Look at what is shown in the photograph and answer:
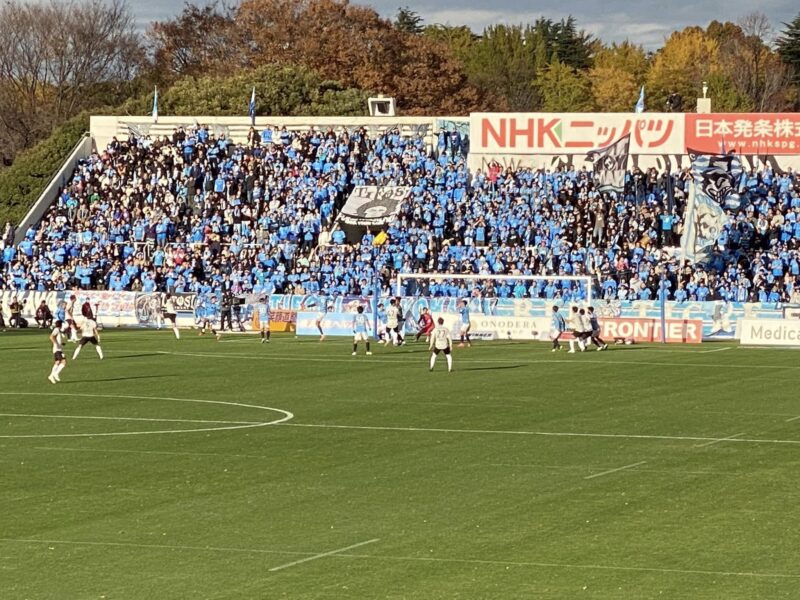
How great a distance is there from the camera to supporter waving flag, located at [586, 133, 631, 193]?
68750 mm

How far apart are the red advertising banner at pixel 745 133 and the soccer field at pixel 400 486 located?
3066cm

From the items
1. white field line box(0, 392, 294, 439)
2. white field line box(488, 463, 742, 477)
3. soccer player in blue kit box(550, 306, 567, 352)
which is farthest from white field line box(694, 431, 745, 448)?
soccer player in blue kit box(550, 306, 567, 352)

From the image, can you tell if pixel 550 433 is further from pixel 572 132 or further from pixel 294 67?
→ pixel 294 67

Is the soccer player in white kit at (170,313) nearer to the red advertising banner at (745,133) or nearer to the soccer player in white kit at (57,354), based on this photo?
the soccer player in white kit at (57,354)

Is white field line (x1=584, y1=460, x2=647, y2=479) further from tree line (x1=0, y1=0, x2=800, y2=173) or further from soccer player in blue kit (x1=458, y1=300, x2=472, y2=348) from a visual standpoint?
tree line (x1=0, y1=0, x2=800, y2=173)

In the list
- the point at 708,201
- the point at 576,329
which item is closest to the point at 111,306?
the point at 576,329

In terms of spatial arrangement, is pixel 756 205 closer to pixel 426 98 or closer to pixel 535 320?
pixel 535 320

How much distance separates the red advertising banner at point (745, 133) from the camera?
68.7m

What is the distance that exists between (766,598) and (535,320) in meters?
43.2

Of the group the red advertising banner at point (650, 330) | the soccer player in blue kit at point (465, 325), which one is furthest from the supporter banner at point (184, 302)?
the red advertising banner at point (650, 330)

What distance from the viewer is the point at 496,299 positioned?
57938mm

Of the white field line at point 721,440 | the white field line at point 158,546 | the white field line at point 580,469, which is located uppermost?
the white field line at point 721,440

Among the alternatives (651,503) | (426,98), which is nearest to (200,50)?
(426,98)

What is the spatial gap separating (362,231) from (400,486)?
165 ft
